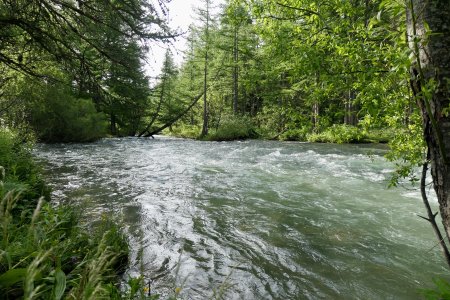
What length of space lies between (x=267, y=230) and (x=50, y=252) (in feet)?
14.7

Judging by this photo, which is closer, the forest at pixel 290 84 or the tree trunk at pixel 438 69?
the forest at pixel 290 84

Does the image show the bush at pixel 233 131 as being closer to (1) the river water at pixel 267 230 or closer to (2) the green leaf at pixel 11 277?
(1) the river water at pixel 267 230

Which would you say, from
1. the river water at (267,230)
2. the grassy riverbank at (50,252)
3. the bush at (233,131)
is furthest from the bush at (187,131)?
the grassy riverbank at (50,252)

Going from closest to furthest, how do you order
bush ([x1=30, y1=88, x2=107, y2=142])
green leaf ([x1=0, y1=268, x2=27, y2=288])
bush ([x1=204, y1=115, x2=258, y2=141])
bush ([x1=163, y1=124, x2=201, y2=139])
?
green leaf ([x1=0, y1=268, x2=27, y2=288]), bush ([x1=30, y1=88, x2=107, y2=142]), bush ([x1=204, y1=115, x2=258, y2=141]), bush ([x1=163, y1=124, x2=201, y2=139])

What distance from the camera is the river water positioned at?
3814 mm

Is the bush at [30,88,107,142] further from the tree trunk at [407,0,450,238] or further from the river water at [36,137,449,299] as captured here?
the tree trunk at [407,0,450,238]

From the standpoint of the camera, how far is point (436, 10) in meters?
2.05

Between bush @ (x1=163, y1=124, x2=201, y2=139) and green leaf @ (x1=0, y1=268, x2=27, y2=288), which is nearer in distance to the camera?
green leaf @ (x1=0, y1=268, x2=27, y2=288)

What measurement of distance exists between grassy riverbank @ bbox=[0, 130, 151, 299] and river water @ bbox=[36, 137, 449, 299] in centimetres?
36

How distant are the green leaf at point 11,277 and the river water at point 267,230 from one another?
69 cm

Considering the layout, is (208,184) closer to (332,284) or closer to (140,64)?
(140,64)

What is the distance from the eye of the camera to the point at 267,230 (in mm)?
5492

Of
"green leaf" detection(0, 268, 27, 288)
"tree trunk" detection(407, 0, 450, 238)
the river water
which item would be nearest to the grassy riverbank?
"green leaf" detection(0, 268, 27, 288)

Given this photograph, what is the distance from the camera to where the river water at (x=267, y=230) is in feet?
12.5
